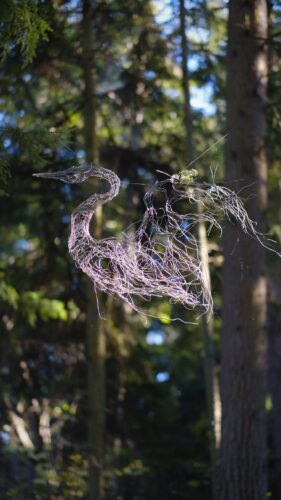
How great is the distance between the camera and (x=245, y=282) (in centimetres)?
633

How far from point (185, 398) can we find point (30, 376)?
4793 mm

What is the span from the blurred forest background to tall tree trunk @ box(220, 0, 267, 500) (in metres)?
0.01

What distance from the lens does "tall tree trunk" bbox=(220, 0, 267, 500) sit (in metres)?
6.19

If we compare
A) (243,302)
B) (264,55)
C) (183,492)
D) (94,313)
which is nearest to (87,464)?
(183,492)

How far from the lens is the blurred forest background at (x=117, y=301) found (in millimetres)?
6359

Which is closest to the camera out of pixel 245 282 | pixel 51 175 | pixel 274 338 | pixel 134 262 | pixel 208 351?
pixel 134 262

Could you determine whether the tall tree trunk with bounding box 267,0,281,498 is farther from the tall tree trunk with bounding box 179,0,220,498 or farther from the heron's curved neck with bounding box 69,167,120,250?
the heron's curved neck with bounding box 69,167,120,250

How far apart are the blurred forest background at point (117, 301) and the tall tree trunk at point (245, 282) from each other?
0.04 feet

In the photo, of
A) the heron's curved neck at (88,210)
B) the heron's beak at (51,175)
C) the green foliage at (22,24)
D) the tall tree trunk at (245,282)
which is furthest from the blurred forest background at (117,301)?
the heron's curved neck at (88,210)

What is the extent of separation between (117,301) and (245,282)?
80.3 inches

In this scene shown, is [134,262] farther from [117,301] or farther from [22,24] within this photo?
[117,301]

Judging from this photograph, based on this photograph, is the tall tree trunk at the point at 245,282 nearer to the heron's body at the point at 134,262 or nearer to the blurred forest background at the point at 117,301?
the blurred forest background at the point at 117,301

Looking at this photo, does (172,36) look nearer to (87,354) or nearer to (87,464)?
(87,354)

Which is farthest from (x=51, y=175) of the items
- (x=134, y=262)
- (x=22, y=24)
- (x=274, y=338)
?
(x=274, y=338)
